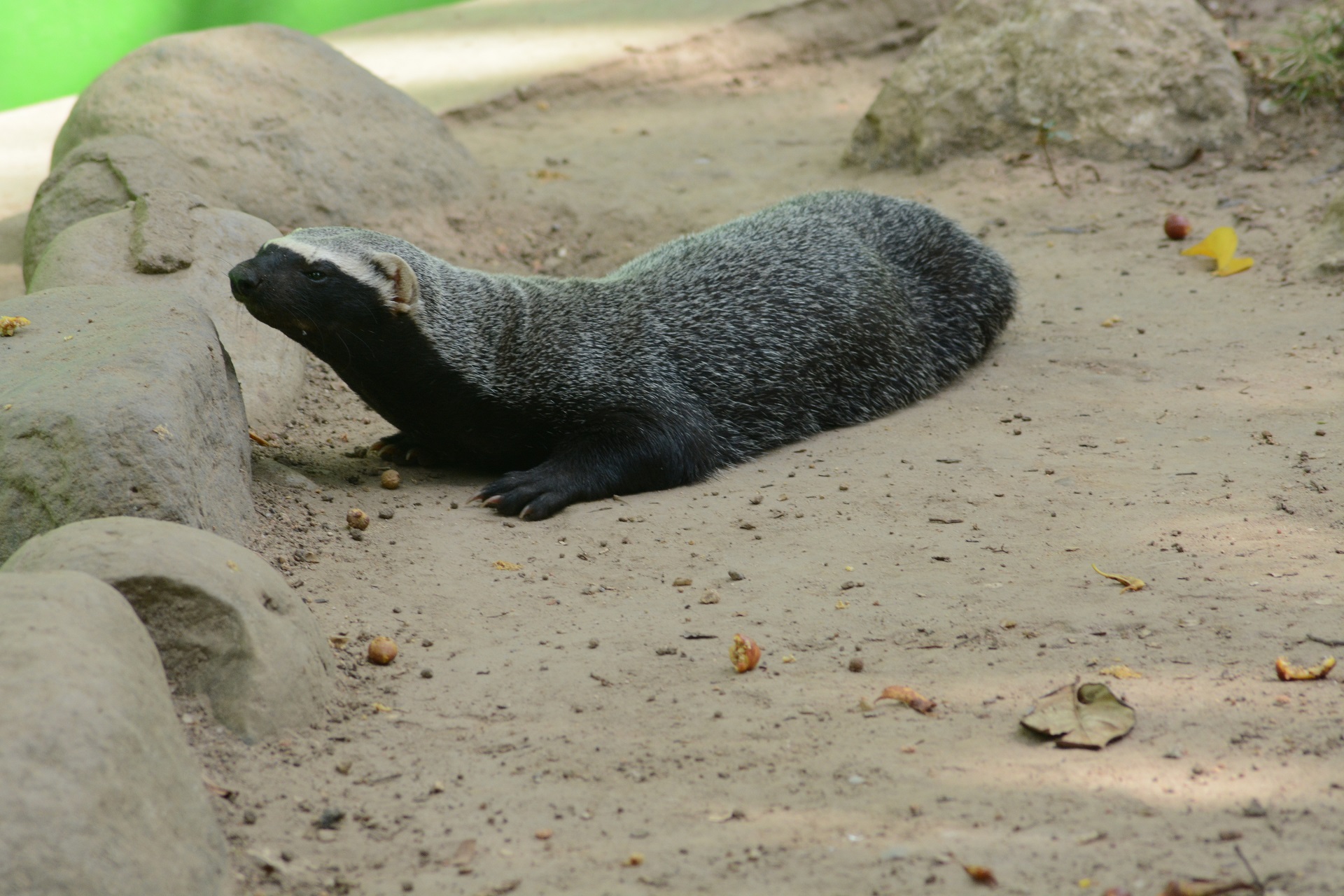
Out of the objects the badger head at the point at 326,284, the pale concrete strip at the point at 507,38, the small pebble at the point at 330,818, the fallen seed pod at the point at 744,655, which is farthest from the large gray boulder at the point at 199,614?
the pale concrete strip at the point at 507,38

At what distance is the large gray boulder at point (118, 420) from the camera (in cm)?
376

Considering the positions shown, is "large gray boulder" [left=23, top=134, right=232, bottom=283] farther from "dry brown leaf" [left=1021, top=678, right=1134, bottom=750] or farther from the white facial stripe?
"dry brown leaf" [left=1021, top=678, right=1134, bottom=750]

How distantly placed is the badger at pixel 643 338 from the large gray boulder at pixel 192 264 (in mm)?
642

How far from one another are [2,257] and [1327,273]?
8084 millimetres

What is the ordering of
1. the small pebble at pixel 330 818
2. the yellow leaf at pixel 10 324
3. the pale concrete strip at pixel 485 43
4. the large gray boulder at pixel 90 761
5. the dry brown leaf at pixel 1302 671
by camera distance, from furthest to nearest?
the pale concrete strip at pixel 485 43
the yellow leaf at pixel 10 324
the dry brown leaf at pixel 1302 671
the small pebble at pixel 330 818
the large gray boulder at pixel 90 761

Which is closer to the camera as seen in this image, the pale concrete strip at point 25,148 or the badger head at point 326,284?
the badger head at point 326,284

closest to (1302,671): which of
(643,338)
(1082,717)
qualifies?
(1082,717)

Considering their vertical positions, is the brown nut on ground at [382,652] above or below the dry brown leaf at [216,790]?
below

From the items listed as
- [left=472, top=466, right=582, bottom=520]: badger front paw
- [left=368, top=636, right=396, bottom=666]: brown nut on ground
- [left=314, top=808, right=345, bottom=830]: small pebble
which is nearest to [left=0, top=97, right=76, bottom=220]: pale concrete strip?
[left=472, top=466, right=582, bottom=520]: badger front paw

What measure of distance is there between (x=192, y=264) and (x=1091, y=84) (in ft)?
21.7

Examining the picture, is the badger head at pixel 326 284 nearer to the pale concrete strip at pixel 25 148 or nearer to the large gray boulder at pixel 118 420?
the large gray boulder at pixel 118 420

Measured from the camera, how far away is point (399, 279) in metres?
5.47

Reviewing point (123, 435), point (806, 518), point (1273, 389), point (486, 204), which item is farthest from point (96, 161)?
point (1273, 389)

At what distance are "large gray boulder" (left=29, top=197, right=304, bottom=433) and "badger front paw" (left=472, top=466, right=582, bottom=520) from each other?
132cm
